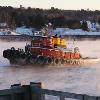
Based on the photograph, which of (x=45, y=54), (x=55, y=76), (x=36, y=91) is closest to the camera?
(x=36, y=91)

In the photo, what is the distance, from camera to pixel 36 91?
358 inches

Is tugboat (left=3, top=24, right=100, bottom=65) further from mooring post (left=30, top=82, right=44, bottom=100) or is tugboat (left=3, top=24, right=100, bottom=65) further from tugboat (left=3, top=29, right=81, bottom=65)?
mooring post (left=30, top=82, right=44, bottom=100)

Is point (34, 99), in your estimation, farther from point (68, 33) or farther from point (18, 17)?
point (18, 17)

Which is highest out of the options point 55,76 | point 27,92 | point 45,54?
point 27,92

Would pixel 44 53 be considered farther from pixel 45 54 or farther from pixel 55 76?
pixel 55 76

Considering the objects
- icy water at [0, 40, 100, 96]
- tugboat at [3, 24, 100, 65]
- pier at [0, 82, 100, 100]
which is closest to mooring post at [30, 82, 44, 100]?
pier at [0, 82, 100, 100]

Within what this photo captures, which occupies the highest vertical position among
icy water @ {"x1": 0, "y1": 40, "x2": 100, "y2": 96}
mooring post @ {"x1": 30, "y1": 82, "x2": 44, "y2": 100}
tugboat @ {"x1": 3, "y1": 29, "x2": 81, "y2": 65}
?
mooring post @ {"x1": 30, "y1": 82, "x2": 44, "y2": 100}

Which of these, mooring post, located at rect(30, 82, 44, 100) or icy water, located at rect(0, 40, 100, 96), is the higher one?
mooring post, located at rect(30, 82, 44, 100)

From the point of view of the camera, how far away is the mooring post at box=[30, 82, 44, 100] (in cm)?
905

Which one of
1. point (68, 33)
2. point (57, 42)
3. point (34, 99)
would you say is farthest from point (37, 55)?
point (68, 33)

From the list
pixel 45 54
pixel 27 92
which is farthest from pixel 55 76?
pixel 27 92

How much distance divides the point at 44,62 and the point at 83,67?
411 cm

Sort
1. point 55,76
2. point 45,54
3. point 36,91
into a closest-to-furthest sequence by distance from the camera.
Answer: point 36,91 → point 55,76 → point 45,54

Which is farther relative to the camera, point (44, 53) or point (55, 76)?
point (44, 53)
